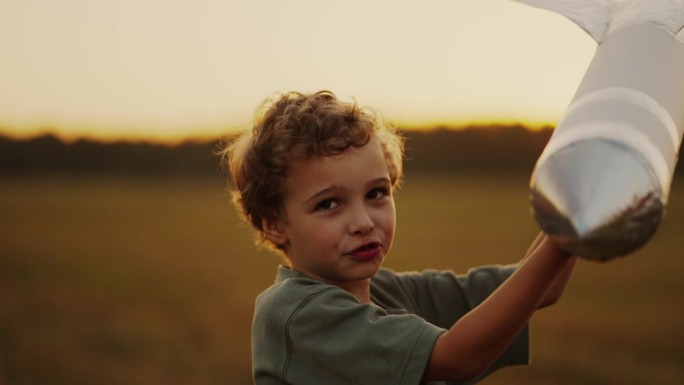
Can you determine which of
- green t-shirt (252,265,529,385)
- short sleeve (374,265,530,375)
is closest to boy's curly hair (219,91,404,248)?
green t-shirt (252,265,529,385)

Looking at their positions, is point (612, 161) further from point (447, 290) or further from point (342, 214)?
point (447, 290)

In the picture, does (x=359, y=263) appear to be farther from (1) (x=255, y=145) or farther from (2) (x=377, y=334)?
(1) (x=255, y=145)

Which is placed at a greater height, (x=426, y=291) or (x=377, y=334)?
(x=377, y=334)

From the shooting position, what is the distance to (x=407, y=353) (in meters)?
2.22

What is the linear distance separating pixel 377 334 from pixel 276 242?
1.95 feet

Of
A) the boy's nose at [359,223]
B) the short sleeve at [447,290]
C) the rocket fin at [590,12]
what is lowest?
the short sleeve at [447,290]

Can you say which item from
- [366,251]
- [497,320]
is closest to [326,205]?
[366,251]

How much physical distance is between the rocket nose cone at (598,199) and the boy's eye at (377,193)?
2.66ft

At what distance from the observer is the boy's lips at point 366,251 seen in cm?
253

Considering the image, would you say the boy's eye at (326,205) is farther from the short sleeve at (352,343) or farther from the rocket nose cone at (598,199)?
the rocket nose cone at (598,199)

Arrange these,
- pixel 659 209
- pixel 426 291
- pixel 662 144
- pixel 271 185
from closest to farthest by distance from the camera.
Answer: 1. pixel 659 209
2. pixel 662 144
3. pixel 271 185
4. pixel 426 291

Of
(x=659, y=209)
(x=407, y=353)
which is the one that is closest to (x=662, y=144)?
(x=659, y=209)

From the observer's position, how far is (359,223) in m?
2.50

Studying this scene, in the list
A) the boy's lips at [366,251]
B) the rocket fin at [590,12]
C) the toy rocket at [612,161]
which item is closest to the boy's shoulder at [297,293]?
the boy's lips at [366,251]
